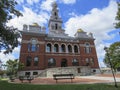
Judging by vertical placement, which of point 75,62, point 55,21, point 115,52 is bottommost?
point 115,52

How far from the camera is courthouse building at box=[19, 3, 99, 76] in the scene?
36.3 m

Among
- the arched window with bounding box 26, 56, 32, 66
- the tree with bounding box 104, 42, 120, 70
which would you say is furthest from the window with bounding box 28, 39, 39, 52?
the tree with bounding box 104, 42, 120, 70

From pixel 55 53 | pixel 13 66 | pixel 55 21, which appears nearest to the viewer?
pixel 13 66

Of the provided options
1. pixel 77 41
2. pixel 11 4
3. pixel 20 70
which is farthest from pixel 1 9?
pixel 77 41

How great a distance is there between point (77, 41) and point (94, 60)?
9211mm

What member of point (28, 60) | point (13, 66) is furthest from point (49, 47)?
point (13, 66)

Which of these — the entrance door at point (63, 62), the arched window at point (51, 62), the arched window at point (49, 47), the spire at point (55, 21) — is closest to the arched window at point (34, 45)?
the arched window at point (49, 47)

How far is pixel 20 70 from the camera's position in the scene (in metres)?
34.9

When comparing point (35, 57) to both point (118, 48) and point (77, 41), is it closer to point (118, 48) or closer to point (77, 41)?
point (77, 41)

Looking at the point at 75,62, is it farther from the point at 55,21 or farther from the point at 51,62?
the point at 55,21

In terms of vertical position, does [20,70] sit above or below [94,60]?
below

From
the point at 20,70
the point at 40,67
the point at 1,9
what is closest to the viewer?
the point at 1,9

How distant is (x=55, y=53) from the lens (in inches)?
1606

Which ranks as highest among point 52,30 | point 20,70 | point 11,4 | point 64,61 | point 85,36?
point 52,30
